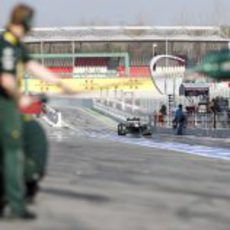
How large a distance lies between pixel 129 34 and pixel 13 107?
13410 centimetres

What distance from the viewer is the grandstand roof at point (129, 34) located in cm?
13500

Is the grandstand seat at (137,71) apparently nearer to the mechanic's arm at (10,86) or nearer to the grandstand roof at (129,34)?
the grandstand roof at (129,34)

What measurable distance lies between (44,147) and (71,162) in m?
5.73

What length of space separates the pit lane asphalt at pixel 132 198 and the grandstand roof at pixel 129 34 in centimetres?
12251

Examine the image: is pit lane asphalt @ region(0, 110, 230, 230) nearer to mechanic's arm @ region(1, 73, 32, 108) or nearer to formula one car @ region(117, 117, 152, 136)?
mechanic's arm @ region(1, 73, 32, 108)

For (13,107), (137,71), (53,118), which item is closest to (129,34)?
(137,71)

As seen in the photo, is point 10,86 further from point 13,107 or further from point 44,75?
point 44,75

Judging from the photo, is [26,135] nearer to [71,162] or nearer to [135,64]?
[71,162]

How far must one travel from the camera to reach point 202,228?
627 cm

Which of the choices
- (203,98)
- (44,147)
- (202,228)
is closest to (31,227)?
(44,147)

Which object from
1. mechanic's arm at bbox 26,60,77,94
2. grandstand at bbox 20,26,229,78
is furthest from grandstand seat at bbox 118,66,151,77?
mechanic's arm at bbox 26,60,77,94

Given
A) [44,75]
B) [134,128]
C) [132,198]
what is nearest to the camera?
[44,75]

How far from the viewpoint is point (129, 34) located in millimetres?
139500

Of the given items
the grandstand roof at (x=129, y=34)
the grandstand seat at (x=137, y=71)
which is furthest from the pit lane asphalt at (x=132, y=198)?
the grandstand roof at (x=129, y=34)
